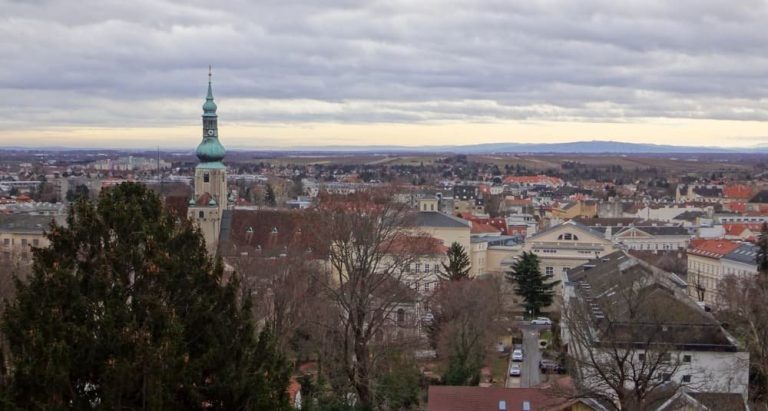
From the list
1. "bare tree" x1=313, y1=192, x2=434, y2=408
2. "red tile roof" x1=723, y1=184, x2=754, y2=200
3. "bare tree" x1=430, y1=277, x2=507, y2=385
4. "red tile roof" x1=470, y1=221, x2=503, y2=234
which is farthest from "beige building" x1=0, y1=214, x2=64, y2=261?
"red tile roof" x1=723, y1=184, x2=754, y2=200

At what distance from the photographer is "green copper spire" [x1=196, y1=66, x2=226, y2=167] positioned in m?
76.9

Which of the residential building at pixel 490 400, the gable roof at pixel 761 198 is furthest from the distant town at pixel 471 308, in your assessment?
the gable roof at pixel 761 198

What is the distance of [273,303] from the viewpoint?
1532 inches

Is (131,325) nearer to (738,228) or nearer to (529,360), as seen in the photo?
(529,360)

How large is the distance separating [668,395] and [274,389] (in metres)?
12.9

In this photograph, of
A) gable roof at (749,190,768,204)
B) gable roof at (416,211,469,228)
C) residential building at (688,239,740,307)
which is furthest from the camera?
gable roof at (749,190,768,204)

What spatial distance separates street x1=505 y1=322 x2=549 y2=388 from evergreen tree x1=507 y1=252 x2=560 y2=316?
2.31m

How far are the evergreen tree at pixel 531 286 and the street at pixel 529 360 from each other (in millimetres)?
2310

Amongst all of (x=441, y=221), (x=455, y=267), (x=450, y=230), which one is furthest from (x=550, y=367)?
(x=441, y=221)

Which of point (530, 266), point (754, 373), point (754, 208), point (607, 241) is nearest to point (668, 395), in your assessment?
point (754, 373)

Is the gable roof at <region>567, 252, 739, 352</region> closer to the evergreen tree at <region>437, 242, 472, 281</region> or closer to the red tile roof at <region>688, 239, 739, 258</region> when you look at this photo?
the evergreen tree at <region>437, 242, 472, 281</region>

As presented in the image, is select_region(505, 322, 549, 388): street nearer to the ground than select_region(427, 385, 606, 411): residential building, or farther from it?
nearer to the ground

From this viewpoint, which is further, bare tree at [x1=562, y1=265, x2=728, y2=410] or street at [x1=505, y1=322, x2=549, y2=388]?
street at [x1=505, y1=322, x2=549, y2=388]

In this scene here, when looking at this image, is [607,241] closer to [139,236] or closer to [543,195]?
[139,236]
